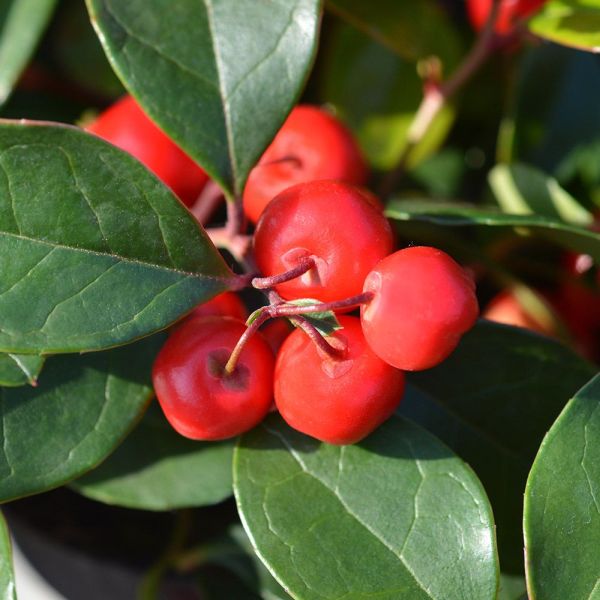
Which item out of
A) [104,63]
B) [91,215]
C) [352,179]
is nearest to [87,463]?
[91,215]

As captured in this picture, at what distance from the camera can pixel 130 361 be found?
657mm

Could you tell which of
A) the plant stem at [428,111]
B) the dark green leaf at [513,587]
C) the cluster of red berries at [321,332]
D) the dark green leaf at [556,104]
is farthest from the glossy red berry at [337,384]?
the dark green leaf at [556,104]

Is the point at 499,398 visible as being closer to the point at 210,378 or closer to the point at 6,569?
the point at 210,378

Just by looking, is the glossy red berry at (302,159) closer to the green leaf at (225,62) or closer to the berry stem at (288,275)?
the green leaf at (225,62)

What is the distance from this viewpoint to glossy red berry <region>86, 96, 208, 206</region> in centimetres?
72

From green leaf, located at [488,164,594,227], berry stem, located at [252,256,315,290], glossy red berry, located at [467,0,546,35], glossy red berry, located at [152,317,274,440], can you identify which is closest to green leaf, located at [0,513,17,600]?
glossy red berry, located at [152,317,274,440]

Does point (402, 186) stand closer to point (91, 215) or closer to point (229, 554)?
point (229, 554)

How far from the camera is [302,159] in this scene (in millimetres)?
729

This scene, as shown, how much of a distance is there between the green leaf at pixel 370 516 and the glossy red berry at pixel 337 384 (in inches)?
2.6

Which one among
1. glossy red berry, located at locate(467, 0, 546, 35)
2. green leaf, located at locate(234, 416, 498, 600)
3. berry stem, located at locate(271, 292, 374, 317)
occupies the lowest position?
green leaf, located at locate(234, 416, 498, 600)

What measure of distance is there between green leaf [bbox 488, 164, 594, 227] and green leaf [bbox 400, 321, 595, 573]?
147 millimetres

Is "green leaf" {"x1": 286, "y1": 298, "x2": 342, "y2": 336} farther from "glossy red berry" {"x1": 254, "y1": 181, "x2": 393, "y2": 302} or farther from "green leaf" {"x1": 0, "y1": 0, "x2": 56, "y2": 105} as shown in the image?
"green leaf" {"x1": 0, "y1": 0, "x2": 56, "y2": 105}

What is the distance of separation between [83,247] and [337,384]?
0.18m

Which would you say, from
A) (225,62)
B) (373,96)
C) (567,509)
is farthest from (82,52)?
(567,509)
